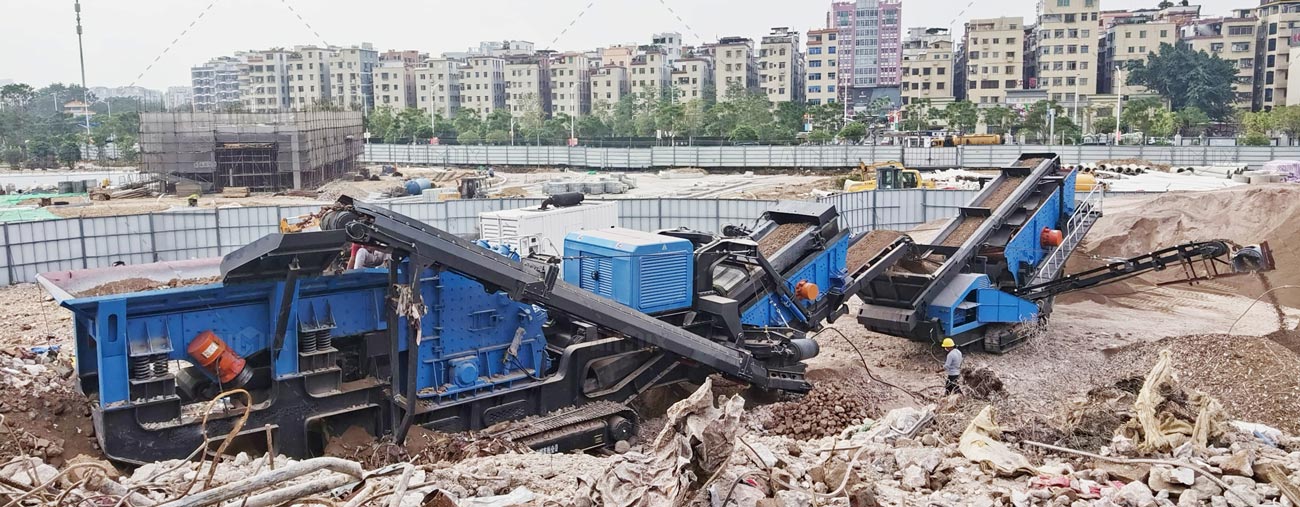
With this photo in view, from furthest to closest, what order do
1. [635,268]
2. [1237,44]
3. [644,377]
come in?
[1237,44]
[635,268]
[644,377]

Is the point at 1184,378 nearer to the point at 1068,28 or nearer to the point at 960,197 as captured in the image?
the point at 960,197

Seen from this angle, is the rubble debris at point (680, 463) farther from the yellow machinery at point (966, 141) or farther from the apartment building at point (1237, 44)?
the apartment building at point (1237, 44)

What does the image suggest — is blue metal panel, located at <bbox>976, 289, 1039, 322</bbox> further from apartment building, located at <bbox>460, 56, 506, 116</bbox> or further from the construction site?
apartment building, located at <bbox>460, 56, 506, 116</bbox>

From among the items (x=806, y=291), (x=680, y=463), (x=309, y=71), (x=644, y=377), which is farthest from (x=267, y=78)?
(x=680, y=463)

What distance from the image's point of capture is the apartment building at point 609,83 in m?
101

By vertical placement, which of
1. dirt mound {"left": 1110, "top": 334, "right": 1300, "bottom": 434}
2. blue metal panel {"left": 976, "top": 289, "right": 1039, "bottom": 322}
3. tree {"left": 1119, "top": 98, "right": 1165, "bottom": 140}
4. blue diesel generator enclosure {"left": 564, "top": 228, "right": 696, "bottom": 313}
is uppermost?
tree {"left": 1119, "top": 98, "right": 1165, "bottom": 140}

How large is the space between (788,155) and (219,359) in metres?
43.5

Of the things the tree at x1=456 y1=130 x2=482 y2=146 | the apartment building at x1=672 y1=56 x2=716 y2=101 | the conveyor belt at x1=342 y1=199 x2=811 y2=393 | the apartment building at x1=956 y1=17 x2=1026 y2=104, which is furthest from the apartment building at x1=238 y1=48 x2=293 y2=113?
the conveyor belt at x1=342 y1=199 x2=811 y2=393

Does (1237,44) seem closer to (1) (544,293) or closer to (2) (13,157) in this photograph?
(2) (13,157)

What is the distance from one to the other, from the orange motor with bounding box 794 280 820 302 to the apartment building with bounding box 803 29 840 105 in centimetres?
9011

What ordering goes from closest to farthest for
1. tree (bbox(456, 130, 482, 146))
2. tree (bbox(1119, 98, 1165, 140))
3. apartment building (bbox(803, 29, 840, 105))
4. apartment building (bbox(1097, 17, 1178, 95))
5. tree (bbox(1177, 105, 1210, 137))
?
tree (bbox(1119, 98, 1165, 140)) < tree (bbox(1177, 105, 1210, 137)) < tree (bbox(456, 130, 482, 146)) < apartment building (bbox(1097, 17, 1178, 95)) < apartment building (bbox(803, 29, 840, 105))

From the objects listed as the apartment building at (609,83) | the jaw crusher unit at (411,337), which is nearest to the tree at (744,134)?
the apartment building at (609,83)

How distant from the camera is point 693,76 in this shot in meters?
98.9

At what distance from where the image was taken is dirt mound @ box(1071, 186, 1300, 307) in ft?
63.9
